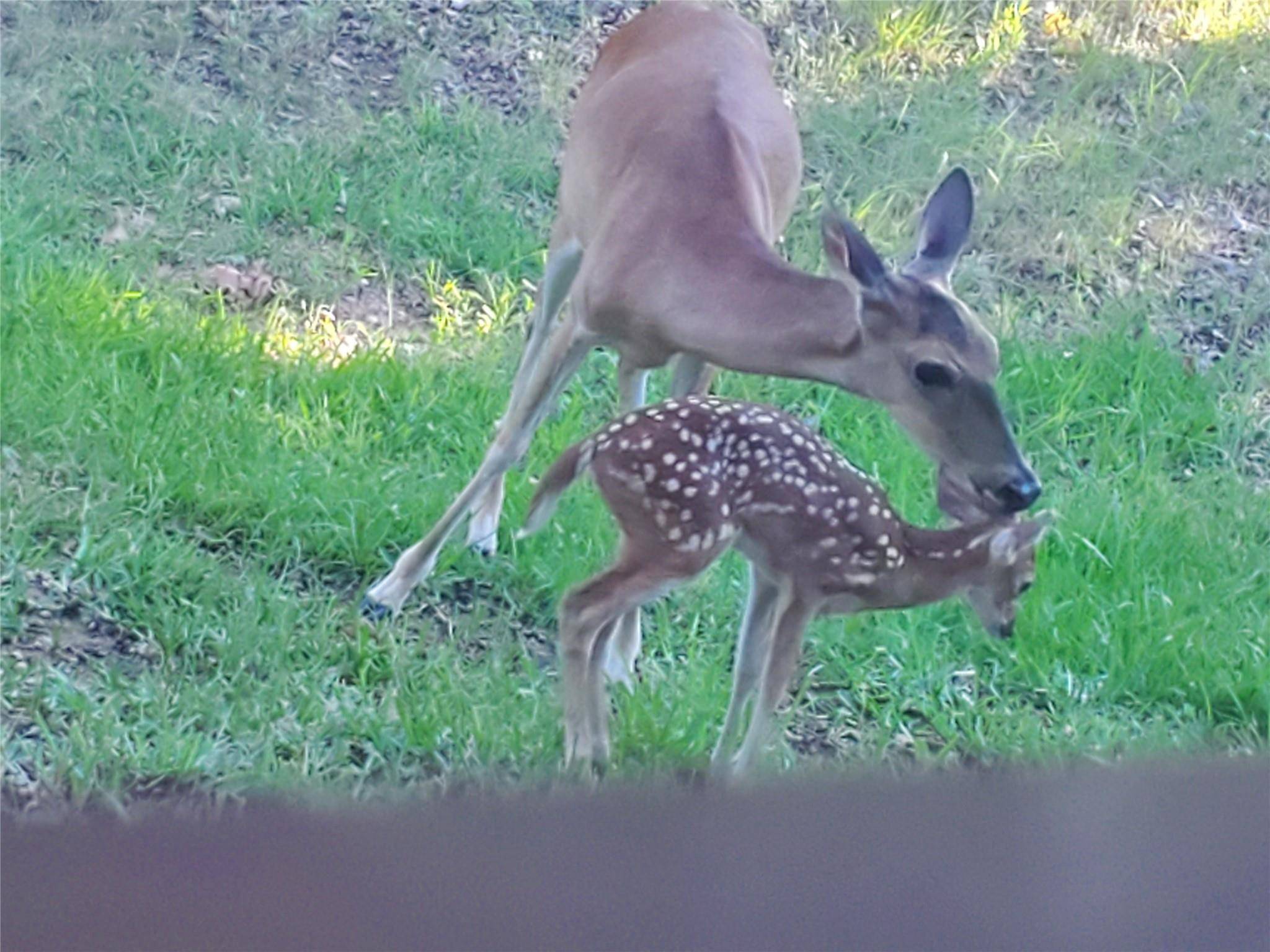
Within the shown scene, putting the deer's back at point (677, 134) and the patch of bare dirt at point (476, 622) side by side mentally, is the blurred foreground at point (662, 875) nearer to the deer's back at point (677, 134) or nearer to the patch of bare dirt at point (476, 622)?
the patch of bare dirt at point (476, 622)

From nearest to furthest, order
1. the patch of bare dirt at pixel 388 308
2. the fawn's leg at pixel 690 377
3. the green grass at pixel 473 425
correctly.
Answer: the green grass at pixel 473 425, the fawn's leg at pixel 690 377, the patch of bare dirt at pixel 388 308

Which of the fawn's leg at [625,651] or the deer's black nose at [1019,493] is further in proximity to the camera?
the fawn's leg at [625,651]

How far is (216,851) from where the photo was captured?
2.35 meters

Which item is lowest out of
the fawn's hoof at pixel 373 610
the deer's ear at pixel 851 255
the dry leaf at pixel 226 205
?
the fawn's hoof at pixel 373 610

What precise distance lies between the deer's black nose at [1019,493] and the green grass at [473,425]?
0.49 metres

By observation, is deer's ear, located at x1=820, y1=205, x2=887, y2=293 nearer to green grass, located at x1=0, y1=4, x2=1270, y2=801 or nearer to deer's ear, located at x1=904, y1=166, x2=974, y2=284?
deer's ear, located at x1=904, y1=166, x2=974, y2=284

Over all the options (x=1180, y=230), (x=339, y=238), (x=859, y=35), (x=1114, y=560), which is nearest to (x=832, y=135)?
(x=859, y=35)

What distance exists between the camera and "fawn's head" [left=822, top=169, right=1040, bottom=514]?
2.97 m

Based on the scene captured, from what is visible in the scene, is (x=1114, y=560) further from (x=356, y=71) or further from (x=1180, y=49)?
(x=356, y=71)

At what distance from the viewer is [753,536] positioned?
2.94 meters

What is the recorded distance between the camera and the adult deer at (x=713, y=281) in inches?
118

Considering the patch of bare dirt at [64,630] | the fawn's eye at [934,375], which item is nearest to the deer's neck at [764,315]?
the fawn's eye at [934,375]

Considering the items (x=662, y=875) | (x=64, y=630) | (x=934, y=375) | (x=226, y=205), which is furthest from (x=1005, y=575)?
(x=226, y=205)

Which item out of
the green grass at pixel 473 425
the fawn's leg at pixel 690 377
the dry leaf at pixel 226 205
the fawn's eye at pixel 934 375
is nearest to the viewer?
the fawn's eye at pixel 934 375
